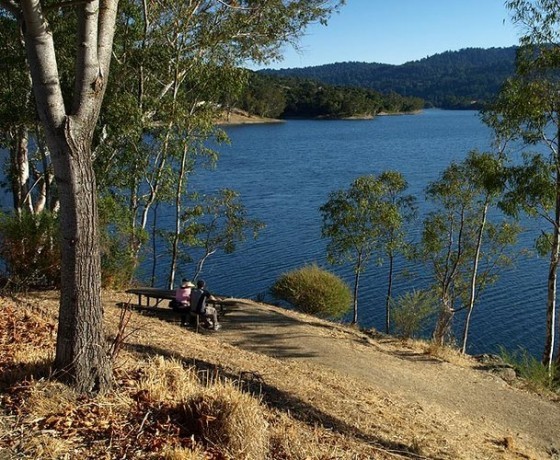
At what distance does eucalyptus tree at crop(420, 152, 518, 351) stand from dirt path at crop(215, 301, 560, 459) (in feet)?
→ 12.8

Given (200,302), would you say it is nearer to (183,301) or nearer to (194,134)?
(183,301)

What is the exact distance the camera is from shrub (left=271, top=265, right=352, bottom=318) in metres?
22.1

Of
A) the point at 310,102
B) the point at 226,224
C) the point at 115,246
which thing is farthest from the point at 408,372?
the point at 310,102

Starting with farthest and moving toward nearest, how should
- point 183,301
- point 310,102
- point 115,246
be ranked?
point 310,102
point 115,246
point 183,301

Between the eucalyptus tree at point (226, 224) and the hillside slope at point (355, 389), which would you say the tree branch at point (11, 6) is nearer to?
the hillside slope at point (355, 389)

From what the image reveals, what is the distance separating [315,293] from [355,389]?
43.6ft

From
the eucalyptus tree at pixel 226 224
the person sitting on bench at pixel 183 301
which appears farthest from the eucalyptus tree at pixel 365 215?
the person sitting on bench at pixel 183 301

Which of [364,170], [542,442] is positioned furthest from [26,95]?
[364,170]

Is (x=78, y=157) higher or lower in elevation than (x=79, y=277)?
higher

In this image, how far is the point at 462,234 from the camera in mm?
20797

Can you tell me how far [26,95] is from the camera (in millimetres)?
13797

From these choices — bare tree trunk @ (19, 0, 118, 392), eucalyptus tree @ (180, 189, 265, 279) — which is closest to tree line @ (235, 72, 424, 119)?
eucalyptus tree @ (180, 189, 265, 279)

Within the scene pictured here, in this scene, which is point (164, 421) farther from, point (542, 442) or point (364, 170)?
point (364, 170)

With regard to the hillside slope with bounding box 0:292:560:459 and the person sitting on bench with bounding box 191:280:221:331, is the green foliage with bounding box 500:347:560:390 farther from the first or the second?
the person sitting on bench with bounding box 191:280:221:331
